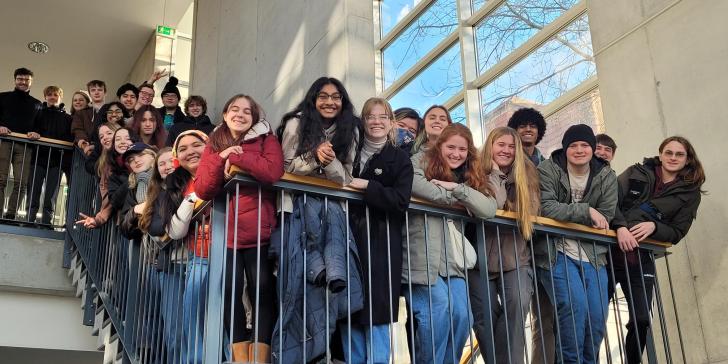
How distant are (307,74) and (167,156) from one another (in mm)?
4430

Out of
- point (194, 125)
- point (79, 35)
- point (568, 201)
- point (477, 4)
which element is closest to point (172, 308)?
point (568, 201)

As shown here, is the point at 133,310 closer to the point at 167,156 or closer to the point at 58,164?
the point at 167,156

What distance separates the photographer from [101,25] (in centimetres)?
1494

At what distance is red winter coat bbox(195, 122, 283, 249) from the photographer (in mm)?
3422

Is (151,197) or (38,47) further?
(38,47)

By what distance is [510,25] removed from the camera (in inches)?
288

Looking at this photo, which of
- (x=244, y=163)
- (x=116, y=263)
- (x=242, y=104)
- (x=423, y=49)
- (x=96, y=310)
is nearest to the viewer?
(x=244, y=163)

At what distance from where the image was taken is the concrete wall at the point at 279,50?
820cm

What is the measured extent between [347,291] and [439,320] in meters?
0.61

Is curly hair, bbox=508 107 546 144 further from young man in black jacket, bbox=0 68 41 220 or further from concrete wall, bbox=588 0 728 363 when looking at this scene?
young man in black jacket, bbox=0 68 41 220

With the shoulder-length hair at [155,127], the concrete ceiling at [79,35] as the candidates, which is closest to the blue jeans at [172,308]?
the shoulder-length hair at [155,127]

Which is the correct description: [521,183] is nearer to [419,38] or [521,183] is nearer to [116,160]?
[116,160]

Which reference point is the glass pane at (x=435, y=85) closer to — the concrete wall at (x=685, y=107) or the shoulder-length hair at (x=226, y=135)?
the concrete wall at (x=685, y=107)

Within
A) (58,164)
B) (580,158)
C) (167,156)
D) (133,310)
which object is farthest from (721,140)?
(58,164)
